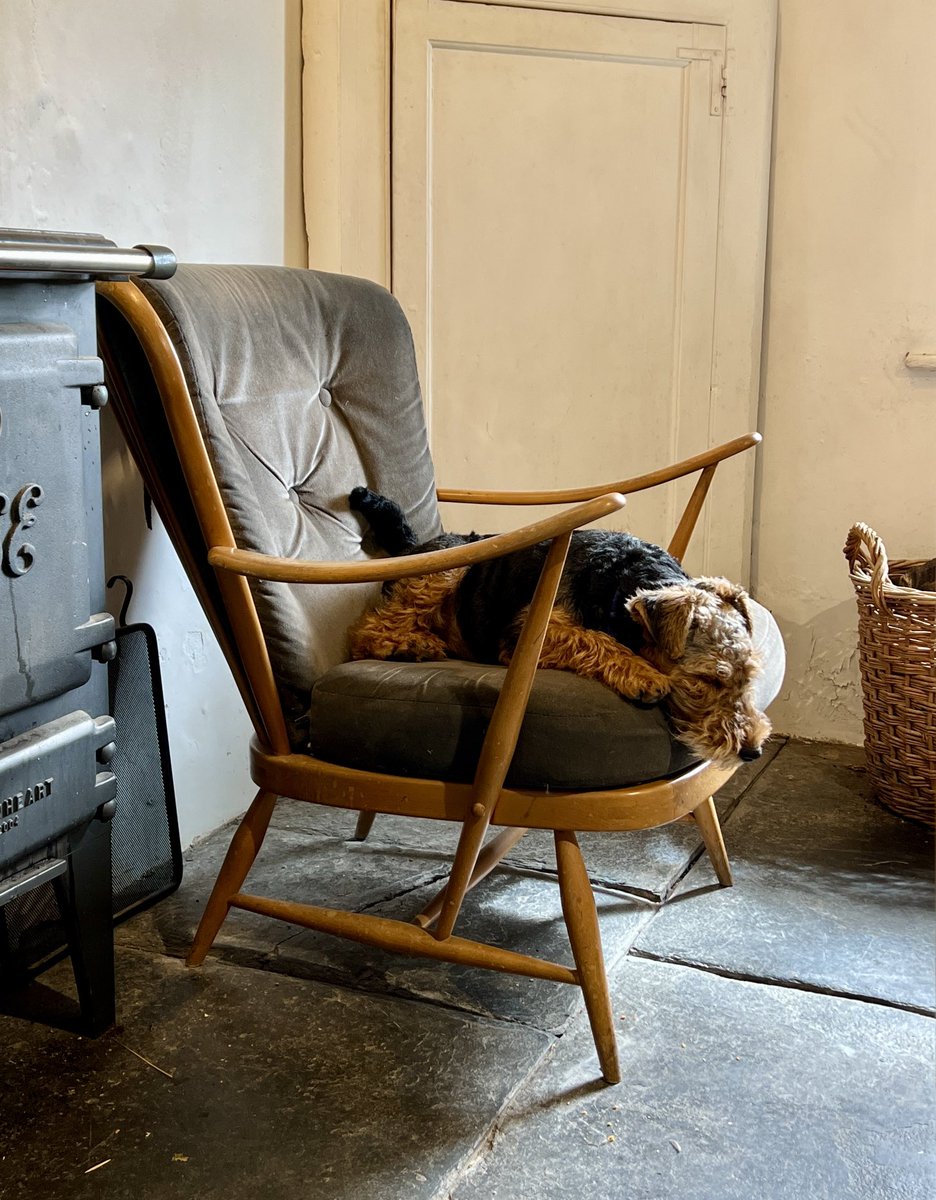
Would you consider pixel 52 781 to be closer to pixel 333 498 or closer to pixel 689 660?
pixel 333 498

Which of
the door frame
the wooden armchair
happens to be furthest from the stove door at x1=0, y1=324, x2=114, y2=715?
the door frame

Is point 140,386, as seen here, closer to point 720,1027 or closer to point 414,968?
point 414,968

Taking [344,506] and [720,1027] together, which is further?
[344,506]

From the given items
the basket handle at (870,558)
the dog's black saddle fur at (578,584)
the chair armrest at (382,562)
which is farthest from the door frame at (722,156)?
the chair armrest at (382,562)

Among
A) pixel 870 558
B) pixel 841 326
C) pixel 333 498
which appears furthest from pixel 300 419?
pixel 841 326

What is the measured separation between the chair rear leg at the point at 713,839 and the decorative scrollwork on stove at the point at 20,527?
125cm

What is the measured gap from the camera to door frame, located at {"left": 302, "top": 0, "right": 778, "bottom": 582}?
9.09 ft

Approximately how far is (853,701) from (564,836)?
5.57 ft

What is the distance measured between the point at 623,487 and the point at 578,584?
44cm

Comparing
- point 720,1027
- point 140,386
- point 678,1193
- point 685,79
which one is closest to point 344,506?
point 140,386

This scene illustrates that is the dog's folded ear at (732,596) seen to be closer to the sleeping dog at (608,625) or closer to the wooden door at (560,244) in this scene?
the sleeping dog at (608,625)

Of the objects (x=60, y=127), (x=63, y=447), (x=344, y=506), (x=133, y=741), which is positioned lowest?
(x=133, y=741)

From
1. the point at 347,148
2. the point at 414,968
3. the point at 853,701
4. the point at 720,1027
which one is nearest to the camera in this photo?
the point at 720,1027

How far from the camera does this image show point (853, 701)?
3156 mm
